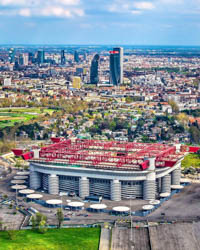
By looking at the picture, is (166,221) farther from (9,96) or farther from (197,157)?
(9,96)

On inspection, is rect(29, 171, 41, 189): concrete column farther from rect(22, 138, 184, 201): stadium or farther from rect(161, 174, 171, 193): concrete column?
rect(161, 174, 171, 193): concrete column

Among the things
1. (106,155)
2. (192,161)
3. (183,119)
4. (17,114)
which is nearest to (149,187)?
(106,155)

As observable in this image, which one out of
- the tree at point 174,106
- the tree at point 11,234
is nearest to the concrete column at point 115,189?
the tree at point 11,234

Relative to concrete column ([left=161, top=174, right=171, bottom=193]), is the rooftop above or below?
above

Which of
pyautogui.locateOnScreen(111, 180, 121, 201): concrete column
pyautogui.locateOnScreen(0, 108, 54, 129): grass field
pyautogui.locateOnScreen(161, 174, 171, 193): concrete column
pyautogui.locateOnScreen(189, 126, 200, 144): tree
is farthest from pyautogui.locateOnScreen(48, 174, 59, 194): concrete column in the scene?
pyautogui.locateOnScreen(0, 108, 54, 129): grass field

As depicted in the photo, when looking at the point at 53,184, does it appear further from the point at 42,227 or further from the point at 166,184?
the point at 166,184

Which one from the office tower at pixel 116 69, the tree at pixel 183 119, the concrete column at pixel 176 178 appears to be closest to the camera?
the concrete column at pixel 176 178

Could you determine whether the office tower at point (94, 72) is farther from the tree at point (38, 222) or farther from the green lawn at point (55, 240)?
the green lawn at point (55, 240)

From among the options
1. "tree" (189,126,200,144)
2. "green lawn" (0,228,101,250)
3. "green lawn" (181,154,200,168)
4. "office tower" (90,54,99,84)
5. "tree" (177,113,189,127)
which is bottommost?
"green lawn" (0,228,101,250)
